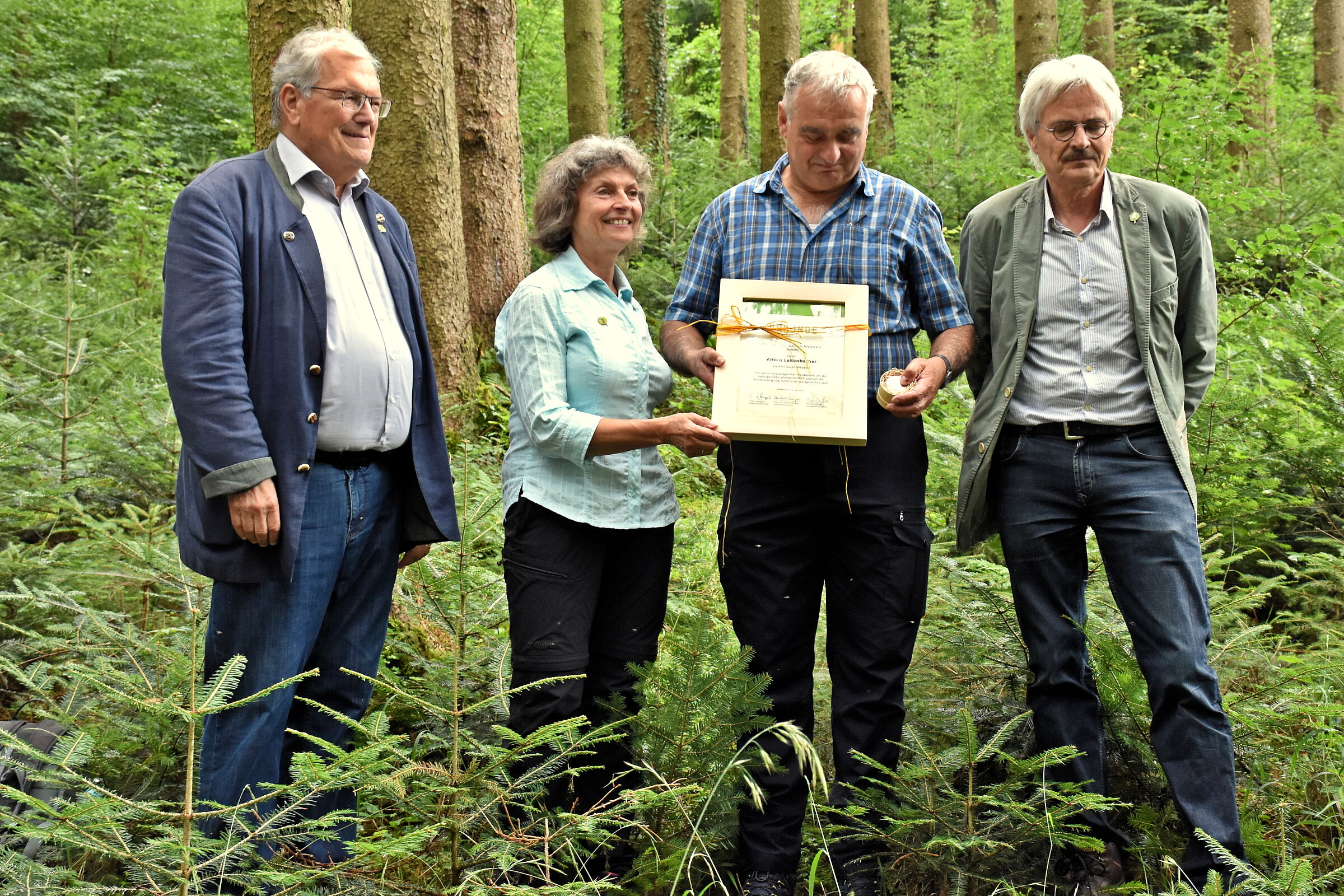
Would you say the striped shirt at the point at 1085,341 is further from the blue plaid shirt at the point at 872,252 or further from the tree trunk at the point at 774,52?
the tree trunk at the point at 774,52

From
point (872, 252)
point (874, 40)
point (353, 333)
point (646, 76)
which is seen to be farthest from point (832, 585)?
point (874, 40)

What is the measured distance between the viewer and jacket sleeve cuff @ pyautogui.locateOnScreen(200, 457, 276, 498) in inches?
101

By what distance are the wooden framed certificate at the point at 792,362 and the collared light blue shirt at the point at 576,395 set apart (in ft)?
0.98

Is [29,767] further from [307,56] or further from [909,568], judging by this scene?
[909,568]

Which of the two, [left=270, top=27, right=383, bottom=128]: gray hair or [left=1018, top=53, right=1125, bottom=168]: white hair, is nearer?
[left=270, top=27, right=383, bottom=128]: gray hair

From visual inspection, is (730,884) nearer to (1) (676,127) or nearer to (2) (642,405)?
(2) (642,405)

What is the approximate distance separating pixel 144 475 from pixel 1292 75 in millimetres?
20067

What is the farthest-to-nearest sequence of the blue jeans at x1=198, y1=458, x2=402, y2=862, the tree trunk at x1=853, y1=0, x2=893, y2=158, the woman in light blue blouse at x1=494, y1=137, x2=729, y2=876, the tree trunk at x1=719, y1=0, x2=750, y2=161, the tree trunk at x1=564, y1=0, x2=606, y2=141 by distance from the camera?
the tree trunk at x1=719, y1=0, x2=750, y2=161 → the tree trunk at x1=853, y1=0, x2=893, y2=158 → the tree trunk at x1=564, y1=0, x2=606, y2=141 → the woman in light blue blouse at x1=494, y1=137, x2=729, y2=876 → the blue jeans at x1=198, y1=458, x2=402, y2=862

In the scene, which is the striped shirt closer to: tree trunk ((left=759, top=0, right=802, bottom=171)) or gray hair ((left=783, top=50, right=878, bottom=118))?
gray hair ((left=783, top=50, right=878, bottom=118))

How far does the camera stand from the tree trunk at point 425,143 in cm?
582

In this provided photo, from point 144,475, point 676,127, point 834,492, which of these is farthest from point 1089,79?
point 676,127

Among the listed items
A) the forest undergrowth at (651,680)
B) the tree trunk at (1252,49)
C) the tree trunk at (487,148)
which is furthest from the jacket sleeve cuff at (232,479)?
the tree trunk at (1252,49)

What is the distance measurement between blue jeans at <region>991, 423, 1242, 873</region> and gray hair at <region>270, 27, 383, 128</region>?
91.0 inches

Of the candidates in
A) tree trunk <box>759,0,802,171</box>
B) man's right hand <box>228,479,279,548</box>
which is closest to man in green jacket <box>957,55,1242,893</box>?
man's right hand <box>228,479,279,548</box>
